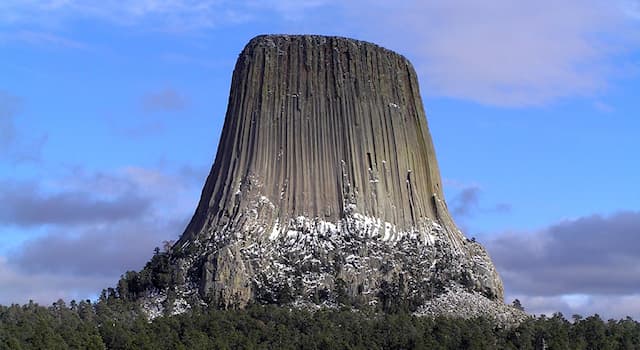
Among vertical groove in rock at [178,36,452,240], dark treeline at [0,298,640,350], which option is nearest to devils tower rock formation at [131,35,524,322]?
vertical groove in rock at [178,36,452,240]

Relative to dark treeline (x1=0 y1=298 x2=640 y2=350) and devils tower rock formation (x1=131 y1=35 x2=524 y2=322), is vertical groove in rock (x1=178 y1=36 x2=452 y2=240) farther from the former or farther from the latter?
dark treeline (x1=0 y1=298 x2=640 y2=350)

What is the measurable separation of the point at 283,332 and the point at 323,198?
1696cm

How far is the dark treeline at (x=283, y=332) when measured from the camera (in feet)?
266

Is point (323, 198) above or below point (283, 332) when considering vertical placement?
above

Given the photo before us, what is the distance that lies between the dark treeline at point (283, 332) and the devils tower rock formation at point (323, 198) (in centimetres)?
395

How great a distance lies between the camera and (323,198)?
98.4 metres

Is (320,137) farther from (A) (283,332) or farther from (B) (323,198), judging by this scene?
(A) (283,332)

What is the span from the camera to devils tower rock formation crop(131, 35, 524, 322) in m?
92.5

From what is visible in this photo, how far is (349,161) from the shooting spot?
326 ft

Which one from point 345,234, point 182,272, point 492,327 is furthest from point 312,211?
point 492,327

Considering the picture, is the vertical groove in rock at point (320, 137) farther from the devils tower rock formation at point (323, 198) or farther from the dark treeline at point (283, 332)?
the dark treeline at point (283, 332)

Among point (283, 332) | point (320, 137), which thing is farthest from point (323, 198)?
point (283, 332)

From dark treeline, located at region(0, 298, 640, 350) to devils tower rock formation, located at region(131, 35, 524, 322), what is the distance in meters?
3.95

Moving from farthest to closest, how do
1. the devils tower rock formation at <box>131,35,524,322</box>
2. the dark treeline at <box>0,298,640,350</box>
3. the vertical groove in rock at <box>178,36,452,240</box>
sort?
1. the vertical groove in rock at <box>178,36,452,240</box>
2. the devils tower rock formation at <box>131,35,524,322</box>
3. the dark treeline at <box>0,298,640,350</box>
